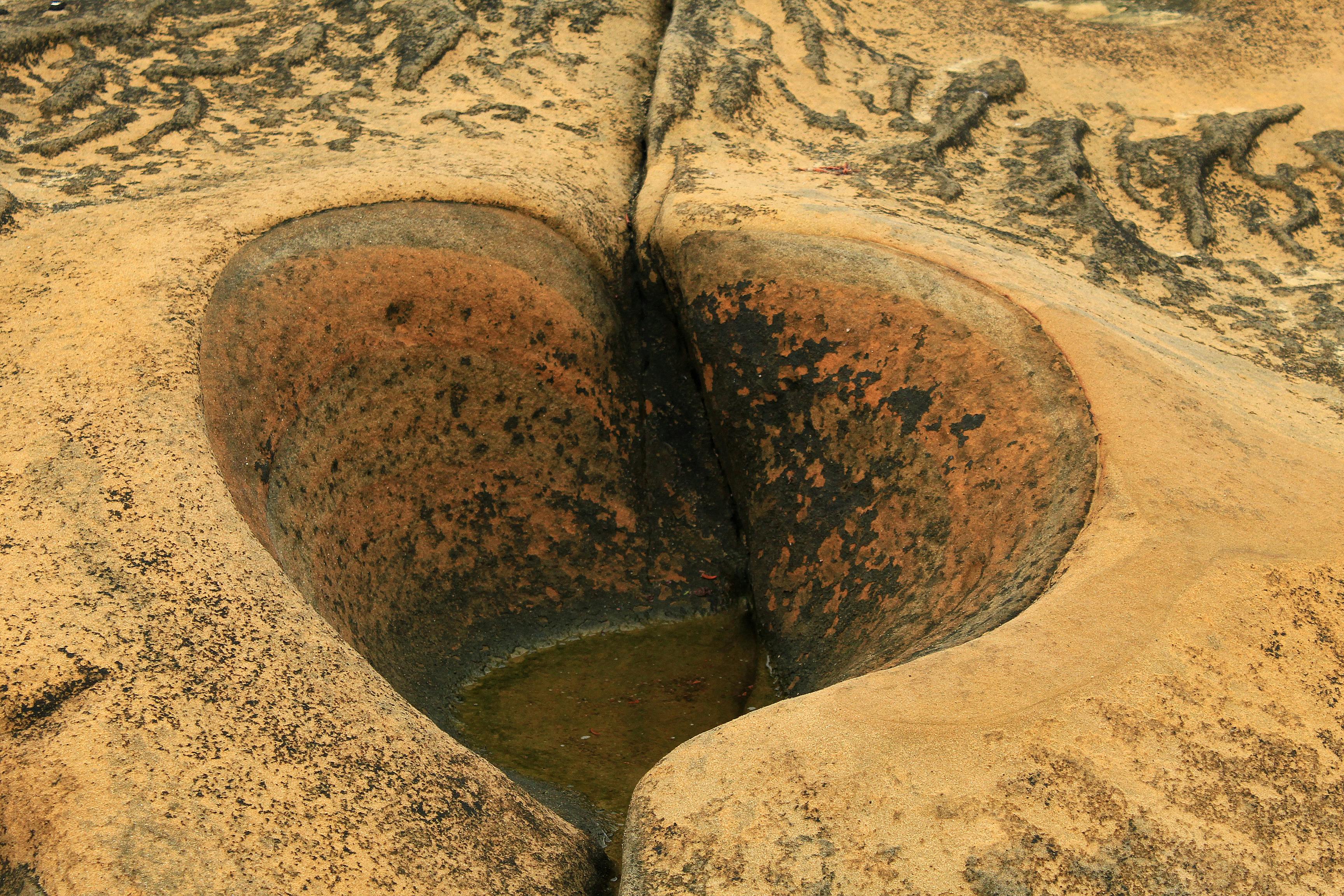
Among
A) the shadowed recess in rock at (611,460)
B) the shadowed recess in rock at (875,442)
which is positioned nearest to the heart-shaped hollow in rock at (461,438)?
the shadowed recess in rock at (611,460)

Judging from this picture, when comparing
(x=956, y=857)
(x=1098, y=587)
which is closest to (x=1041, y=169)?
(x=1098, y=587)

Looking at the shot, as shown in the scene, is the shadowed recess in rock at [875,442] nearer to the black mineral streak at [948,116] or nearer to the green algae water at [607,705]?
the green algae water at [607,705]

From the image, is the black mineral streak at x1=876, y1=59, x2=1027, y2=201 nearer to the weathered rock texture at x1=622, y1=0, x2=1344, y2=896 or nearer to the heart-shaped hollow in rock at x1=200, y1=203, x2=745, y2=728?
the weathered rock texture at x1=622, y1=0, x2=1344, y2=896

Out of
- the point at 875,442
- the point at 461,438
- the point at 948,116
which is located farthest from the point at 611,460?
the point at 948,116

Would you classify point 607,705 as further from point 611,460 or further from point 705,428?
point 705,428

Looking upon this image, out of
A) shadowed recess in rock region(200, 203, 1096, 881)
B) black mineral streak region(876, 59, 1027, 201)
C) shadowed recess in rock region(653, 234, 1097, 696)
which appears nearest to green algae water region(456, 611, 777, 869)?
shadowed recess in rock region(200, 203, 1096, 881)

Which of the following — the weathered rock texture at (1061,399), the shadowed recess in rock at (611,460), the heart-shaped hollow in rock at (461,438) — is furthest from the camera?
the heart-shaped hollow in rock at (461,438)
